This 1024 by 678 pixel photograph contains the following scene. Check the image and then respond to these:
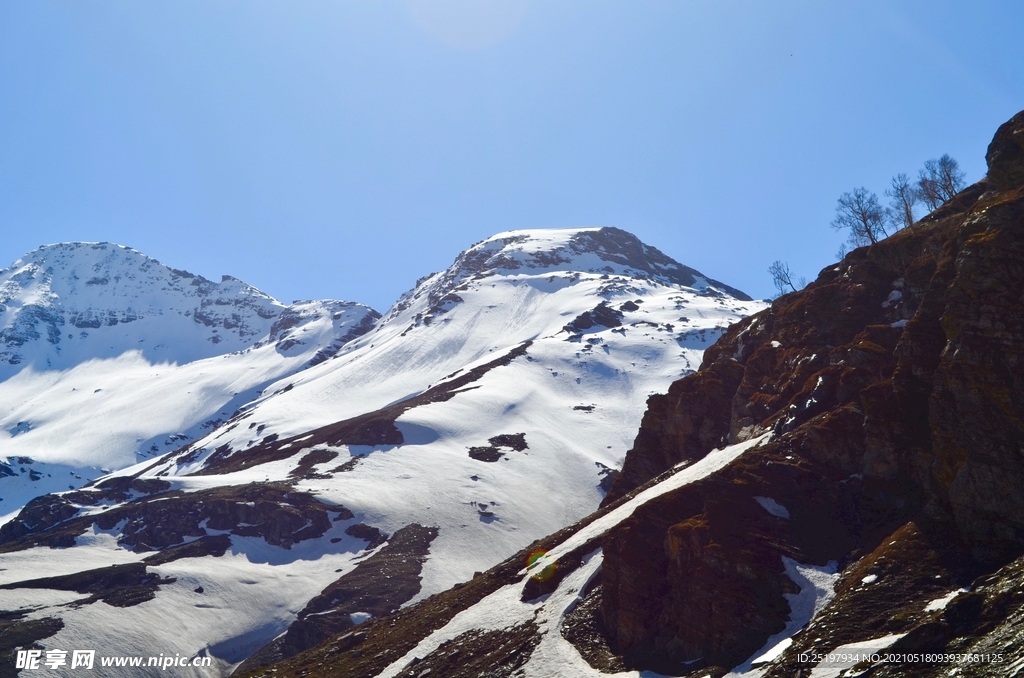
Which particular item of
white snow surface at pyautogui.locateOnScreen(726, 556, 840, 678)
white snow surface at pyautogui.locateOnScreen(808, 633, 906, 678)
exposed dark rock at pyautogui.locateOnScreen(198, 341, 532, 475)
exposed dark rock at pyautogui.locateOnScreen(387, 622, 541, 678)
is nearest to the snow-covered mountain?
exposed dark rock at pyautogui.locateOnScreen(198, 341, 532, 475)

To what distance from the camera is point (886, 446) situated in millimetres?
36781

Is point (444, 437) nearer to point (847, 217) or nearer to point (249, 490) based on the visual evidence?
point (249, 490)

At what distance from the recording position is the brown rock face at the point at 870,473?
31141 millimetres

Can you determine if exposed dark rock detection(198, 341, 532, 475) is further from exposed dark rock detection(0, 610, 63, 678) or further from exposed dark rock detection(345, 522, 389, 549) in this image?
exposed dark rock detection(0, 610, 63, 678)

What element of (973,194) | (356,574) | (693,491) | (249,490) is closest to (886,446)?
(693,491)

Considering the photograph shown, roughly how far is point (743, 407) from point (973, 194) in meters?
25.0

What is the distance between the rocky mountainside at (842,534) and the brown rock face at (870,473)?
0.31ft

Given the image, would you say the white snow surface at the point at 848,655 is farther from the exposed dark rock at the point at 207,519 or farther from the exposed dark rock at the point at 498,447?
the exposed dark rock at the point at 498,447

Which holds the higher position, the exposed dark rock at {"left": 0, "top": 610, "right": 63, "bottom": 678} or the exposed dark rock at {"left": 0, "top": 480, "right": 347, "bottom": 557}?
the exposed dark rock at {"left": 0, "top": 480, "right": 347, "bottom": 557}

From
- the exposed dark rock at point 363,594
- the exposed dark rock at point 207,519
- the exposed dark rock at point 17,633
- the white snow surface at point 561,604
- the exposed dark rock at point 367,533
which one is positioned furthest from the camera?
the exposed dark rock at point 207,519

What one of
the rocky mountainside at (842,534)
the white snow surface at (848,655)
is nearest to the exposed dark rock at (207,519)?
the rocky mountainside at (842,534)

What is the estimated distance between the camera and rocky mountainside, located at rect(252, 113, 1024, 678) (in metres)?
27.8

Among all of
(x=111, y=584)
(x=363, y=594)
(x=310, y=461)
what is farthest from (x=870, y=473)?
(x=310, y=461)

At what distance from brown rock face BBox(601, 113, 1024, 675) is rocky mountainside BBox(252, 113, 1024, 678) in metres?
0.09
